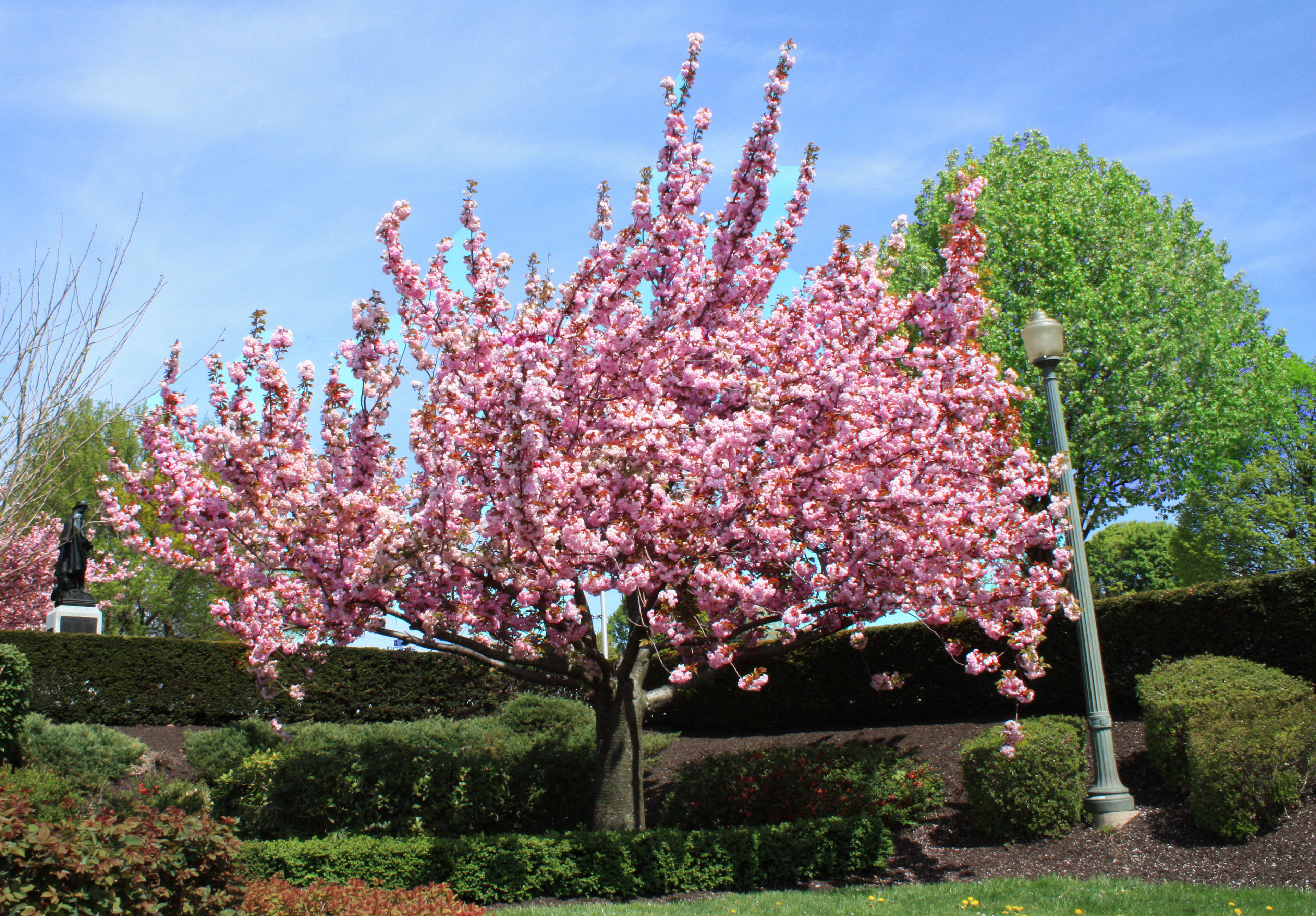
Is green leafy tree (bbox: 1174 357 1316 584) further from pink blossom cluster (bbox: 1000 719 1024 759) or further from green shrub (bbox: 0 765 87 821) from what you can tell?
green shrub (bbox: 0 765 87 821)

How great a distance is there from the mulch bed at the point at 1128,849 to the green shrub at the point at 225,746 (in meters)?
5.56

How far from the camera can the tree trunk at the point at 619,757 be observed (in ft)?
33.7

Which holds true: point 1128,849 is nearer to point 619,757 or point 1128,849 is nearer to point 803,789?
point 803,789

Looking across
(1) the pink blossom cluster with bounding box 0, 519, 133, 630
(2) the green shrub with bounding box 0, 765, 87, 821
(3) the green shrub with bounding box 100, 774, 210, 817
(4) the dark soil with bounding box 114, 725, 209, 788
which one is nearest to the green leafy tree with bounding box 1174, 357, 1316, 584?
(3) the green shrub with bounding box 100, 774, 210, 817

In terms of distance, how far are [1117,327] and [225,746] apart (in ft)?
62.7

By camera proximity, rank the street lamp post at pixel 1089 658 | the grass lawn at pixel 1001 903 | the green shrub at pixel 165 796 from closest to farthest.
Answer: the grass lawn at pixel 1001 903, the street lamp post at pixel 1089 658, the green shrub at pixel 165 796

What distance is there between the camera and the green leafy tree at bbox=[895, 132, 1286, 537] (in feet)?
66.0

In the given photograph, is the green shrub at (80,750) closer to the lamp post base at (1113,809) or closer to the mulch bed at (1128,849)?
the mulch bed at (1128,849)

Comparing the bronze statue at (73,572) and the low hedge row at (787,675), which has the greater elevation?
the bronze statue at (73,572)

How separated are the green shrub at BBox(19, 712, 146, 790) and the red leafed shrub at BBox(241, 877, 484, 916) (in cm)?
839

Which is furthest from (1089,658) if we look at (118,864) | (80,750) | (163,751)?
(163,751)

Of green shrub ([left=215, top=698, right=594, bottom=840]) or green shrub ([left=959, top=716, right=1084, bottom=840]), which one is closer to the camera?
green shrub ([left=959, top=716, right=1084, bottom=840])

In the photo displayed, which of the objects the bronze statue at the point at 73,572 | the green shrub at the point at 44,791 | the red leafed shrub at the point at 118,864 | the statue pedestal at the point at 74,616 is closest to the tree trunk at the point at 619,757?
the green shrub at the point at 44,791

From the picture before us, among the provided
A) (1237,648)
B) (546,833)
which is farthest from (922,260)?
(546,833)
